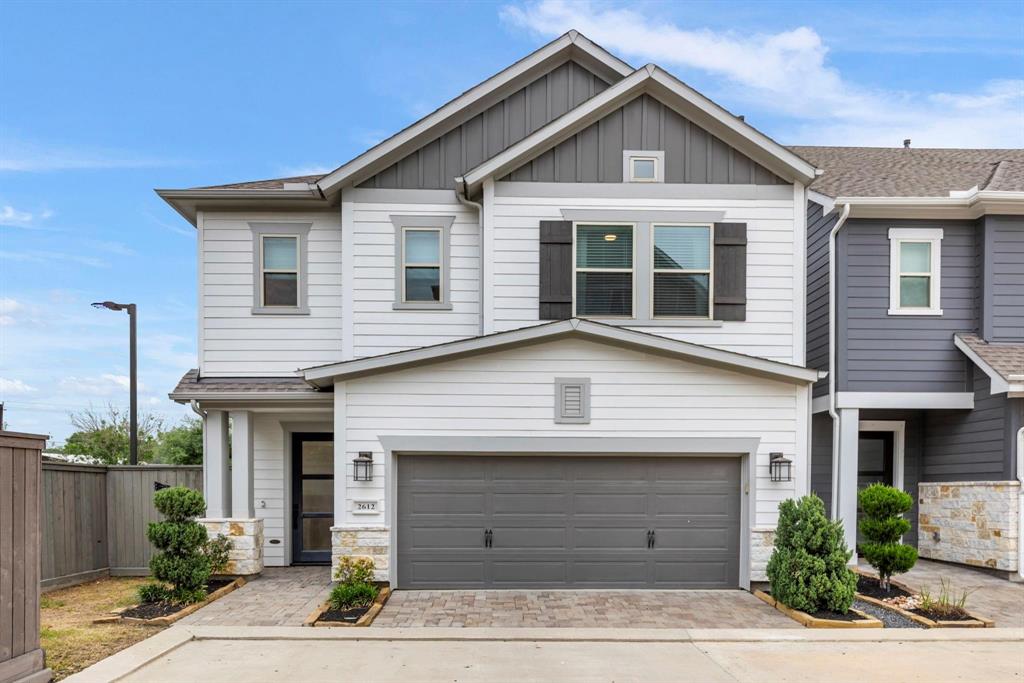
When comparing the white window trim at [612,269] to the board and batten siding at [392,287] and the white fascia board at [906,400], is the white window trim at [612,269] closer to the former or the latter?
the board and batten siding at [392,287]

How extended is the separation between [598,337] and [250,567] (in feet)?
20.0

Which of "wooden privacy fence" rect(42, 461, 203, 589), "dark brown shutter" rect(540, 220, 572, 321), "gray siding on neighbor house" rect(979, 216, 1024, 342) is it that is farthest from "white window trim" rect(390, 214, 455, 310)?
"gray siding on neighbor house" rect(979, 216, 1024, 342)

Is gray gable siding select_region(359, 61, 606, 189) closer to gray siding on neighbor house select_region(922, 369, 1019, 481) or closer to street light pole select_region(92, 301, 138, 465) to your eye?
street light pole select_region(92, 301, 138, 465)

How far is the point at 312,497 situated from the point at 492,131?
6.67 metres

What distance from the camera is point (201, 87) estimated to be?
20688 millimetres

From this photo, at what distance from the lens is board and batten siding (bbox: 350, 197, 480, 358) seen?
10.6 m

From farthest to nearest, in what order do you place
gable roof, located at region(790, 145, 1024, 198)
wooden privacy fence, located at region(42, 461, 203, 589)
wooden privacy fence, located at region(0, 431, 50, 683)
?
gable roof, located at region(790, 145, 1024, 198)
wooden privacy fence, located at region(42, 461, 203, 589)
wooden privacy fence, located at region(0, 431, 50, 683)

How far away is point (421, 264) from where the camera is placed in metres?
10.8

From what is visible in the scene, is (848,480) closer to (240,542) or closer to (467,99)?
(467,99)

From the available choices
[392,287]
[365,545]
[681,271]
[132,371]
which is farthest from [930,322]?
[132,371]

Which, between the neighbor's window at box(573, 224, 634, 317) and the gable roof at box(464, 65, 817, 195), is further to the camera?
the neighbor's window at box(573, 224, 634, 317)

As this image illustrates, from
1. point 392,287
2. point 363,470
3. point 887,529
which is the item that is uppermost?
point 392,287

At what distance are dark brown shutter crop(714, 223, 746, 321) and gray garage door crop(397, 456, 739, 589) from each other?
220 centimetres

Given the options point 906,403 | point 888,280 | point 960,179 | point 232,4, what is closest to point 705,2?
point 960,179
